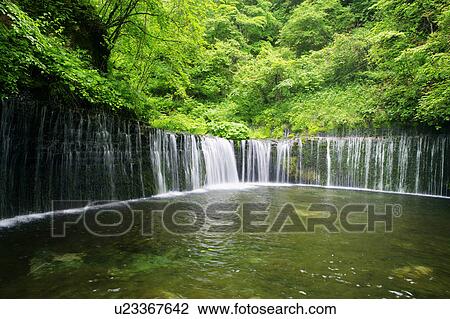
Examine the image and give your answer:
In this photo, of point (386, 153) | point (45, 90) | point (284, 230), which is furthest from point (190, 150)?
point (386, 153)

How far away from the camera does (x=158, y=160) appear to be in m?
10.4

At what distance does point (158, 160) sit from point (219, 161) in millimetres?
4650

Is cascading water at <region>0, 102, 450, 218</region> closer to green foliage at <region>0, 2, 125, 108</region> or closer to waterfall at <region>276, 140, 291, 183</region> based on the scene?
waterfall at <region>276, 140, 291, 183</region>

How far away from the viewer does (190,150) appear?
1239cm

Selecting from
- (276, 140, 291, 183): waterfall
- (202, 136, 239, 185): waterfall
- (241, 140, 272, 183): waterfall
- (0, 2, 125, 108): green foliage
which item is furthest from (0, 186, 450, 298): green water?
(241, 140, 272, 183): waterfall

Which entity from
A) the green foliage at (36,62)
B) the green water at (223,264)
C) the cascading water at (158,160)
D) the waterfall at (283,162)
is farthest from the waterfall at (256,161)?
the green water at (223,264)

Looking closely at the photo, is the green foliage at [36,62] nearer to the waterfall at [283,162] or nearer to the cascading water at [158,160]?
the cascading water at [158,160]

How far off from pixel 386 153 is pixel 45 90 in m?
13.5

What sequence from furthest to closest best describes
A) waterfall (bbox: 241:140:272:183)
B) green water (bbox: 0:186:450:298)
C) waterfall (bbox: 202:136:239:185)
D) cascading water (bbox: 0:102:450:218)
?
waterfall (bbox: 241:140:272:183), waterfall (bbox: 202:136:239:185), cascading water (bbox: 0:102:450:218), green water (bbox: 0:186:450:298)

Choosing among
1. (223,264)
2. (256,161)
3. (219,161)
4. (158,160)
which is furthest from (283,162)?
(223,264)

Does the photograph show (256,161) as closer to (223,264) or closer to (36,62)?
(223,264)

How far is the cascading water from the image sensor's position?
249 inches

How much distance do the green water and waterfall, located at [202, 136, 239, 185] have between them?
Answer: 7972 millimetres
